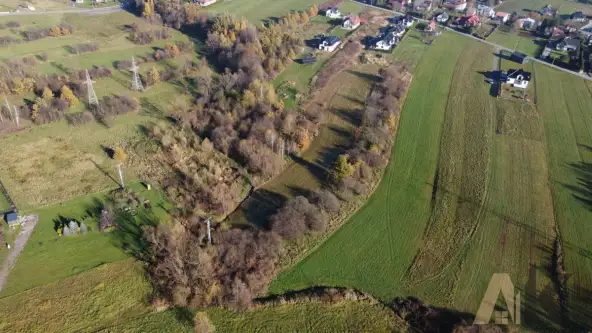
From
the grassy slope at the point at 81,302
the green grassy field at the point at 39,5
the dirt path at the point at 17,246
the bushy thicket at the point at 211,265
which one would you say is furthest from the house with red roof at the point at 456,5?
the dirt path at the point at 17,246

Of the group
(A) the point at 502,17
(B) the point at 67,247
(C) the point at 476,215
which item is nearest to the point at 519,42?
(A) the point at 502,17

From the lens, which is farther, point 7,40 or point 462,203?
point 7,40

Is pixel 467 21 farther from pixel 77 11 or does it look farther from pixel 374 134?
pixel 77 11

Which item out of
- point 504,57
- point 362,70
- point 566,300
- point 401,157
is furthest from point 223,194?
point 504,57

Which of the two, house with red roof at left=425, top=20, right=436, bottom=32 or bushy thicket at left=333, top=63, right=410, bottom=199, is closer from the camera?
bushy thicket at left=333, top=63, right=410, bottom=199

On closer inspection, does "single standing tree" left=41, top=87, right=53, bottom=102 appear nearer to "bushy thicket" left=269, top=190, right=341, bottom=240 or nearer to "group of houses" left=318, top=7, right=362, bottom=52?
"bushy thicket" left=269, top=190, right=341, bottom=240

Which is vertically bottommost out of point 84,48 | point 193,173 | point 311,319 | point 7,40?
point 311,319

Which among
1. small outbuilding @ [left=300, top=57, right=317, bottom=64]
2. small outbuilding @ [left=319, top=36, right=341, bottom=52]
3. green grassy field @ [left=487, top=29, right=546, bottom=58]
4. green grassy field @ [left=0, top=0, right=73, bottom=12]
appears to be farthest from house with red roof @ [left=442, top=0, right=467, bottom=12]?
green grassy field @ [left=0, top=0, right=73, bottom=12]
